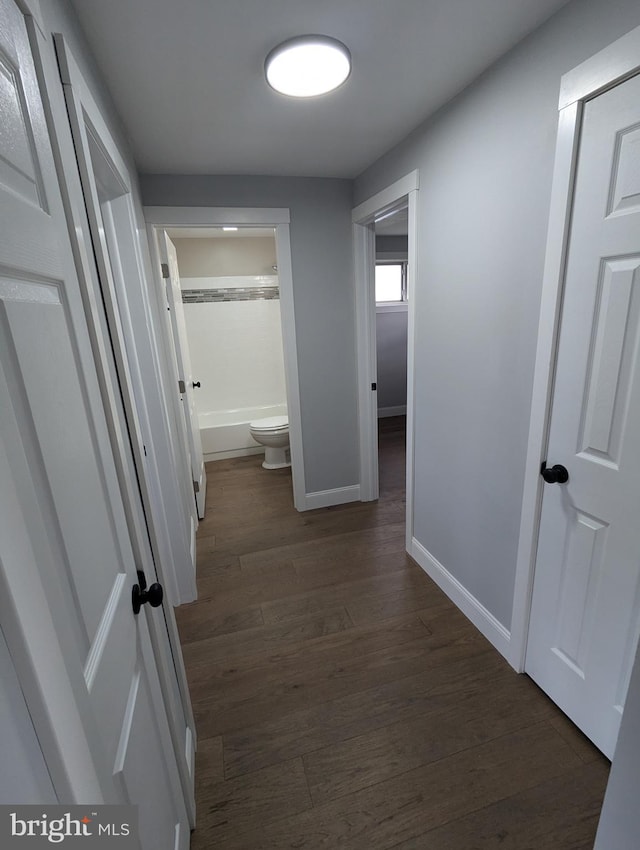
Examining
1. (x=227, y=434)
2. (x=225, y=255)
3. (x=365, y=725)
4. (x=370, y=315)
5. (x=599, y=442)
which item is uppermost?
(x=225, y=255)

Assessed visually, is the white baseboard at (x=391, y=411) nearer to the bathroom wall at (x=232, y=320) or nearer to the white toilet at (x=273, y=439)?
the bathroom wall at (x=232, y=320)

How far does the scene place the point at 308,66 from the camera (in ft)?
4.33

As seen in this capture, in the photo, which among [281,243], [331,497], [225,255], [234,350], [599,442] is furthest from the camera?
[234,350]

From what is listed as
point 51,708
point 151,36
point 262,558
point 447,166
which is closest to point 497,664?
point 262,558

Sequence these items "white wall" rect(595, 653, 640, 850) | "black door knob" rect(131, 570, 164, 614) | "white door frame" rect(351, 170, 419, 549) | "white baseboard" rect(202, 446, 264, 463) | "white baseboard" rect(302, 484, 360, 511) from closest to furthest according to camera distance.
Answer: "white wall" rect(595, 653, 640, 850) < "black door knob" rect(131, 570, 164, 614) < "white door frame" rect(351, 170, 419, 549) < "white baseboard" rect(302, 484, 360, 511) < "white baseboard" rect(202, 446, 264, 463)

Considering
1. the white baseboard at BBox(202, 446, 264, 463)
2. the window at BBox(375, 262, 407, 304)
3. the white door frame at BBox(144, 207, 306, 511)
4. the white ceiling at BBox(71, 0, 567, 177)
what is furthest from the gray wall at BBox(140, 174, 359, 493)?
the window at BBox(375, 262, 407, 304)

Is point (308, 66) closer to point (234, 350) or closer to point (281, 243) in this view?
point (281, 243)

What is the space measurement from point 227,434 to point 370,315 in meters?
2.19

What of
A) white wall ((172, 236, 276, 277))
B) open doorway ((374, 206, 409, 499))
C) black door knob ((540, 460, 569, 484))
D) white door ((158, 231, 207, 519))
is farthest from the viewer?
open doorway ((374, 206, 409, 499))

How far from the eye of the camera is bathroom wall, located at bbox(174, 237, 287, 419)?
423 centimetres

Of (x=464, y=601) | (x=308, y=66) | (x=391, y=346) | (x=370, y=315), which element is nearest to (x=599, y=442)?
(x=464, y=601)

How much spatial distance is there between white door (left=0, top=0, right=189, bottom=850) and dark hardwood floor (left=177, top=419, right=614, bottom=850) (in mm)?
575

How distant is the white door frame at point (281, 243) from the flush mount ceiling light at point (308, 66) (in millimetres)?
1090

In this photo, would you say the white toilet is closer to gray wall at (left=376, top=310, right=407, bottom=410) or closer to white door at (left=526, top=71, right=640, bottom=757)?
gray wall at (left=376, top=310, right=407, bottom=410)
